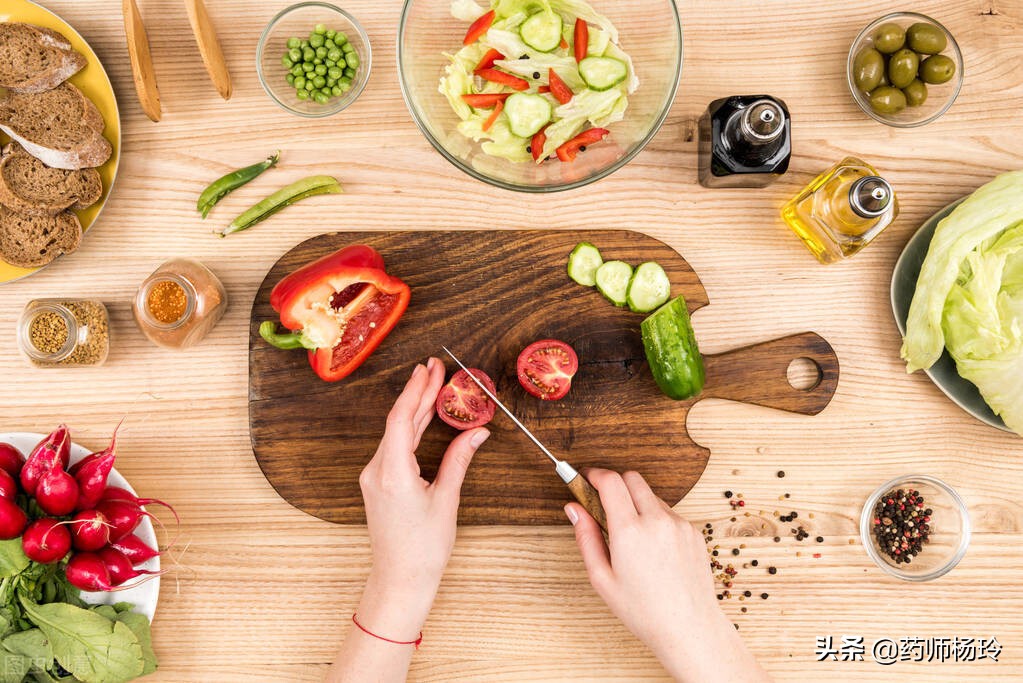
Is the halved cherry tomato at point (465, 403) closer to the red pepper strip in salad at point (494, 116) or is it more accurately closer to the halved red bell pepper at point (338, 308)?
the halved red bell pepper at point (338, 308)

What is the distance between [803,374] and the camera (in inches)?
81.3

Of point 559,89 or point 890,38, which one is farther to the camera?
point 890,38

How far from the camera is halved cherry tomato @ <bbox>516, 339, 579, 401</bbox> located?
76.4 inches

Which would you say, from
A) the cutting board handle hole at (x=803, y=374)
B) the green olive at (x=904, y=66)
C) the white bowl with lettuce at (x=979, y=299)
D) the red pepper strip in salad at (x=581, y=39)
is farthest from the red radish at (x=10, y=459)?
the green olive at (x=904, y=66)

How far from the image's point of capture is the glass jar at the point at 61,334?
6.10ft

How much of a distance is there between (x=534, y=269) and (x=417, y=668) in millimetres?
1247

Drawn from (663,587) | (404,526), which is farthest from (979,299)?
(404,526)

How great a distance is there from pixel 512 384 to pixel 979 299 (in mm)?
1309

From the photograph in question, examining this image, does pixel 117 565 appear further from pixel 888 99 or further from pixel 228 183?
pixel 888 99

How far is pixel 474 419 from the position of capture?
1984 mm

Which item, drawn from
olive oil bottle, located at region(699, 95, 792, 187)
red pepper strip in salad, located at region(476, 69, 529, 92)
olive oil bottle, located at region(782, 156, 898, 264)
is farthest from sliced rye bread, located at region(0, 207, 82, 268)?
olive oil bottle, located at region(782, 156, 898, 264)

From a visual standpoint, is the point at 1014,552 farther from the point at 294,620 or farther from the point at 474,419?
the point at 294,620

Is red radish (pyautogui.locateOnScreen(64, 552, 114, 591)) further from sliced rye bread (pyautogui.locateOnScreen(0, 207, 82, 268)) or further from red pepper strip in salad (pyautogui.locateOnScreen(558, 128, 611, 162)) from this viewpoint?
red pepper strip in salad (pyautogui.locateOnScreen(558, 128, 611, 162))

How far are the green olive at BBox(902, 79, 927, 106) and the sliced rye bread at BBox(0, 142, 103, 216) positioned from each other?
2332 mm
